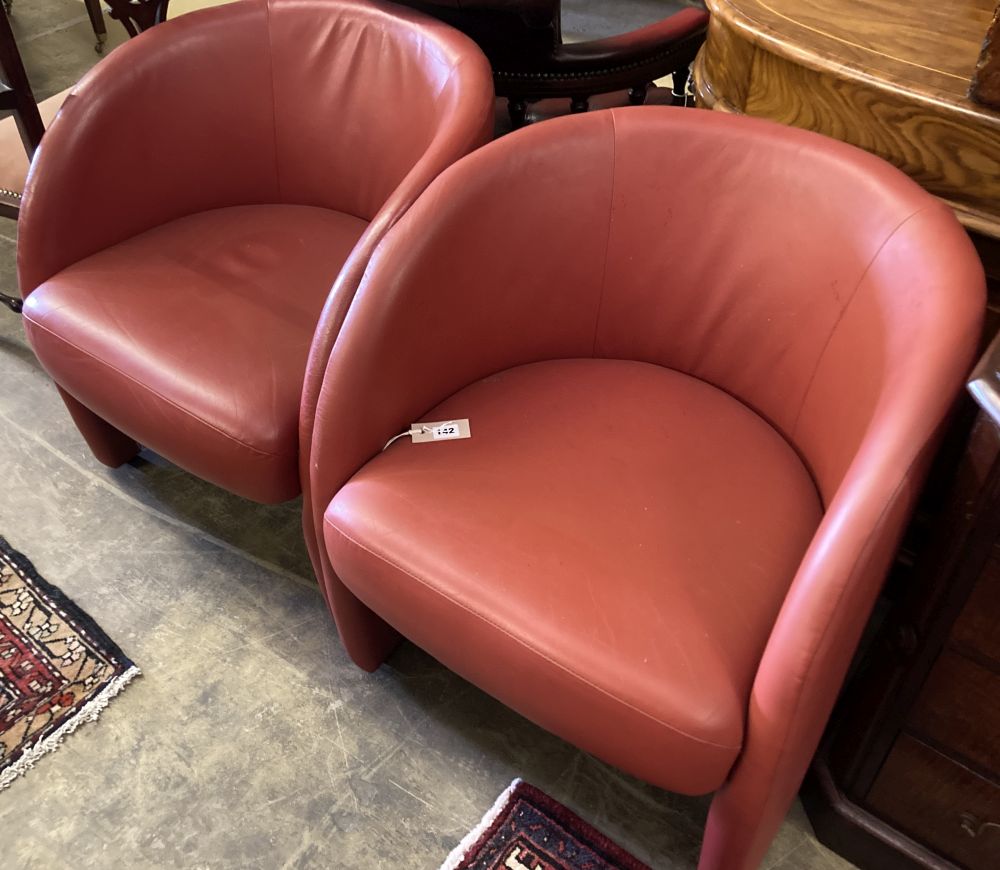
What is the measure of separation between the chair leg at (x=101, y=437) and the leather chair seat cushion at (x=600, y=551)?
79 centimetres

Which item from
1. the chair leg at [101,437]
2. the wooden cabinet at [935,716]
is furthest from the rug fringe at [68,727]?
the wooden cabinet at [935,716]

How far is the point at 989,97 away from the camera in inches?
37.7

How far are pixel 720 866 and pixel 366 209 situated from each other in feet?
3.98

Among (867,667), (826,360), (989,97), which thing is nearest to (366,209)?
(826,360)

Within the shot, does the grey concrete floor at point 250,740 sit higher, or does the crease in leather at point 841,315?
the crease in leather at point 841,315

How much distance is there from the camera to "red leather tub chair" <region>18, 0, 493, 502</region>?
132cm

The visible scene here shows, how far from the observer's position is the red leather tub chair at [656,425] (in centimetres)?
91

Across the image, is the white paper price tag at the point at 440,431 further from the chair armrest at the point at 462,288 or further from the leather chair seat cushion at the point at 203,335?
the leather chair seat cushion at the point at 203,335

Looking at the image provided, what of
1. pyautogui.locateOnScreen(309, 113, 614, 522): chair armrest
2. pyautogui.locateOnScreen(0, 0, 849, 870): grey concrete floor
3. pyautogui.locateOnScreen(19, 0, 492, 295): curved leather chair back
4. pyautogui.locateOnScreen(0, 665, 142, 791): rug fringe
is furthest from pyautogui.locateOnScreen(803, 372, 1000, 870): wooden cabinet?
pyautogui.locateOnScreen(0, 665, 142, 791): rug fringe

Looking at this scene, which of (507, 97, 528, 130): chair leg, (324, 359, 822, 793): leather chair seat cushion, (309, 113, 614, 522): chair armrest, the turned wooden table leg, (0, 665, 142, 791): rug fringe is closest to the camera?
(324, 359, 822, 793): leather chair seat cushion

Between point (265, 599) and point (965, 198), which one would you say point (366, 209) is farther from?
point (965, 198)

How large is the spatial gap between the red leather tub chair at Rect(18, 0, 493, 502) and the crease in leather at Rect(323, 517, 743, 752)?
0.25 meters

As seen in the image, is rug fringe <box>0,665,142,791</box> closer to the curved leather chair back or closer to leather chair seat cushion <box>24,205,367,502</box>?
leather chair seat cushion <box>24,205,367,502</box>

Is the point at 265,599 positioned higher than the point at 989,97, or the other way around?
the point at 989,97
